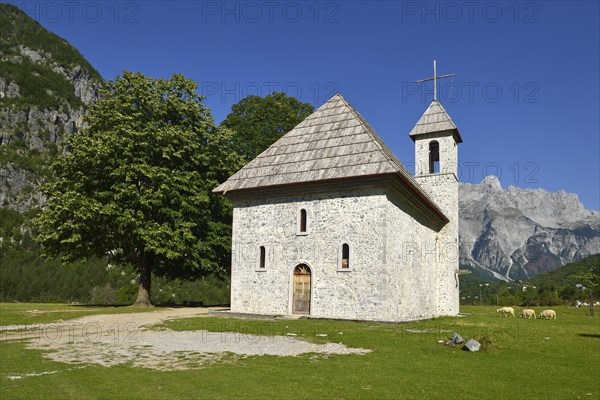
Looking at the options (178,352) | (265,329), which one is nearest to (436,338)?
(265,329)

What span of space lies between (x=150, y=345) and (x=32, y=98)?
129943 mm

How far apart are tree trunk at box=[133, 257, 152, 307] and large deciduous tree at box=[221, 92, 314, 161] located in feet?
36.4

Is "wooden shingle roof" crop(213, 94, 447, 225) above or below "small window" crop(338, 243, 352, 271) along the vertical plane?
above

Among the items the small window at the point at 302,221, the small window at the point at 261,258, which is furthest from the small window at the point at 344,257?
the small window at the point at 261,258

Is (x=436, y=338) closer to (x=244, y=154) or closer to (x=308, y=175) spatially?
(x=308, y=175)

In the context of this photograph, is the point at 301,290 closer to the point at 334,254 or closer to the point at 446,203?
the point at 334,254

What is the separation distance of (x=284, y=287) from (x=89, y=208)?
10.6 meters

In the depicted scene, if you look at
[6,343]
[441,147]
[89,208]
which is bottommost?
[6,343]

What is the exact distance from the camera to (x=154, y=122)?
86.6ft

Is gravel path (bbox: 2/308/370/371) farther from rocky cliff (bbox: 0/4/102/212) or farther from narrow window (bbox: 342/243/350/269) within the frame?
rocky cliff (bbox: 0/4/102/212)

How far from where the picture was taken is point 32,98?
121500mm

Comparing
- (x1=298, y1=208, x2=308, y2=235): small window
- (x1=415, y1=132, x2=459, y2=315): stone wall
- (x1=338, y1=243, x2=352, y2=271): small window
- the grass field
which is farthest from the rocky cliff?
the grass field

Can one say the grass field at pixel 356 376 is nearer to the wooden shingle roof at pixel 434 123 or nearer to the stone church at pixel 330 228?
the stone church at pixel 330 228

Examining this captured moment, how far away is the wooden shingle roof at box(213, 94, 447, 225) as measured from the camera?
A: 757 inches
